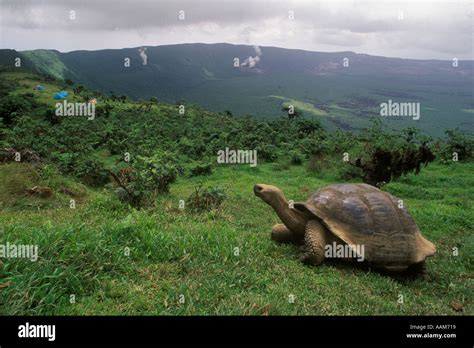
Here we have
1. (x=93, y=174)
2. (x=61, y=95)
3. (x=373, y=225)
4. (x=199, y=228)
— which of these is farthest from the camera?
(x=61, y=95)

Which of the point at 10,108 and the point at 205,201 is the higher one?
the point at 10,108

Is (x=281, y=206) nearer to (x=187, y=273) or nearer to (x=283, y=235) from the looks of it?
(x=283, y=235)

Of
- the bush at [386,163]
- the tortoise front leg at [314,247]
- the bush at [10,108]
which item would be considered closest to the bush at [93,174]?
the tortoise front leg at [314,247]

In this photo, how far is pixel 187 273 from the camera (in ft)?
20.8

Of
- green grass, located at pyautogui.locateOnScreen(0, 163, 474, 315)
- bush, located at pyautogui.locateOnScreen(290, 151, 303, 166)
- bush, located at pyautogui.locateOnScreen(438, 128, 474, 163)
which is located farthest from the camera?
bush, located at pyautogui.locateOnScreen(438, 128, 474, 163)

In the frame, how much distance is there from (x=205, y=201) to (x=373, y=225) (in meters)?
4.83

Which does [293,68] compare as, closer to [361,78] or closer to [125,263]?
[361,78]

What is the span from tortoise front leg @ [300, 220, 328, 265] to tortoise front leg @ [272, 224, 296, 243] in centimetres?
85

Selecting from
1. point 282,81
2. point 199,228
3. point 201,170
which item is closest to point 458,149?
point 201,170

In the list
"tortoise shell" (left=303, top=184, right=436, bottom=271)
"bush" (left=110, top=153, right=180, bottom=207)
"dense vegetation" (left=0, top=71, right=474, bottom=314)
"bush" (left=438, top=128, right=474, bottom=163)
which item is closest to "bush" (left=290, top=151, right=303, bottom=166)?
"dense vegetation" (left=0, top=71, right=474, bottom=314)

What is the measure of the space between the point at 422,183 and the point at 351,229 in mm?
10932

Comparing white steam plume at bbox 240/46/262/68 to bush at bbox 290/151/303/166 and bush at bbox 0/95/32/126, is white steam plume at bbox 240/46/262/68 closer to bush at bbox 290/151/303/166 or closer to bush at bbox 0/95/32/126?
bush at bbox 0/95/32/126

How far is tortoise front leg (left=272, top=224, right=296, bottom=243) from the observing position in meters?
8.68

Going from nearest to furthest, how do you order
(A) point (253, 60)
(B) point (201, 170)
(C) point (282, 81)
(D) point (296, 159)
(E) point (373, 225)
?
(E) point (373, 225)
(B) point (201, 170)
(D) point (296, 159)
(C) point (282, 81)
(A) point (253, 60)
